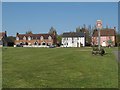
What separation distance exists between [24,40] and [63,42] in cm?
2304

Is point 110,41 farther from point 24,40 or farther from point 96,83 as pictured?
point 96,83

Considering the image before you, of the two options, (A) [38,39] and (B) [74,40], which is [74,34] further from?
(A) [38,39]

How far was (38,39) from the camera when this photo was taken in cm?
9100

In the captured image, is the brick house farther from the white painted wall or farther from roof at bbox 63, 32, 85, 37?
Result: roof at bbox 63, 32, 85, 37

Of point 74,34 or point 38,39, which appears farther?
point 38,39

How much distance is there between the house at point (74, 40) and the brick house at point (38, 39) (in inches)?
254

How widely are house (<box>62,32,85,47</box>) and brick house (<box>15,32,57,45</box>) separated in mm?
6458

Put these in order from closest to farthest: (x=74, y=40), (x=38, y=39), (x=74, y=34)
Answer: (x=74, y=34)
(x=74, y=40)
(x=38, y=39)

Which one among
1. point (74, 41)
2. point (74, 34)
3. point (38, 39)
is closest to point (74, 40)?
point (74, 41)

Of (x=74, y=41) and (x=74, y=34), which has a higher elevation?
(x=74, y=34)

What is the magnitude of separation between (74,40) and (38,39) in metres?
20.4

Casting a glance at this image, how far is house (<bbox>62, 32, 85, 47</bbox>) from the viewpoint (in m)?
87.3

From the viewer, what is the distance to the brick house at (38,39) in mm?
88812

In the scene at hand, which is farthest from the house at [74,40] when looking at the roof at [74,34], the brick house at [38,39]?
the brick house at [38,39]
